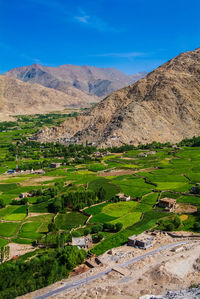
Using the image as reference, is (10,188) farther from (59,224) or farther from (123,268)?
(123,268)

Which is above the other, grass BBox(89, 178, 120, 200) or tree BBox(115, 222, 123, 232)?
grass BBox(89, 178, 120, 200)

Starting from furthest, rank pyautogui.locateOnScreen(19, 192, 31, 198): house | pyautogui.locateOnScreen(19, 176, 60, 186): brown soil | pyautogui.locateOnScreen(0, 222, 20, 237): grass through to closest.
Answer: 1. pyautogui.locateOnScreen(19, 176, 60, 186): brown soil
2. pyautogui.locateOnScreen(19, 192, 31, 198): house
3. pyautogui.locateOnScreen(0, 222, 20, 237): grass

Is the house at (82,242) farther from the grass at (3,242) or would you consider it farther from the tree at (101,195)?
the tree at (101,195)

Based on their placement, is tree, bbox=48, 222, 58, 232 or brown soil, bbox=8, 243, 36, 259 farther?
tree, bbox=48, 222, 58, 232

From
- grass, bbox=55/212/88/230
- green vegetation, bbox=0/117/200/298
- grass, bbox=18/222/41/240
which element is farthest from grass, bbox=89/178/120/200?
grass, bbox=18/222/41/240

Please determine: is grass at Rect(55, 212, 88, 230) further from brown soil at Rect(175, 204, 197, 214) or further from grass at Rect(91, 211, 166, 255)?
brown soil at Rect(175, 204, 197, 214)

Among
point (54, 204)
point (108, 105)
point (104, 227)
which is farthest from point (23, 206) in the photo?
point (108, 105)

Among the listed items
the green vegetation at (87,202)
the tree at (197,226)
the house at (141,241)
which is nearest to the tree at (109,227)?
the green vegetation at (87,202)

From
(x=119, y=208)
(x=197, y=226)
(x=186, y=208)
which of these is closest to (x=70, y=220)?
(x=119, y=208)
